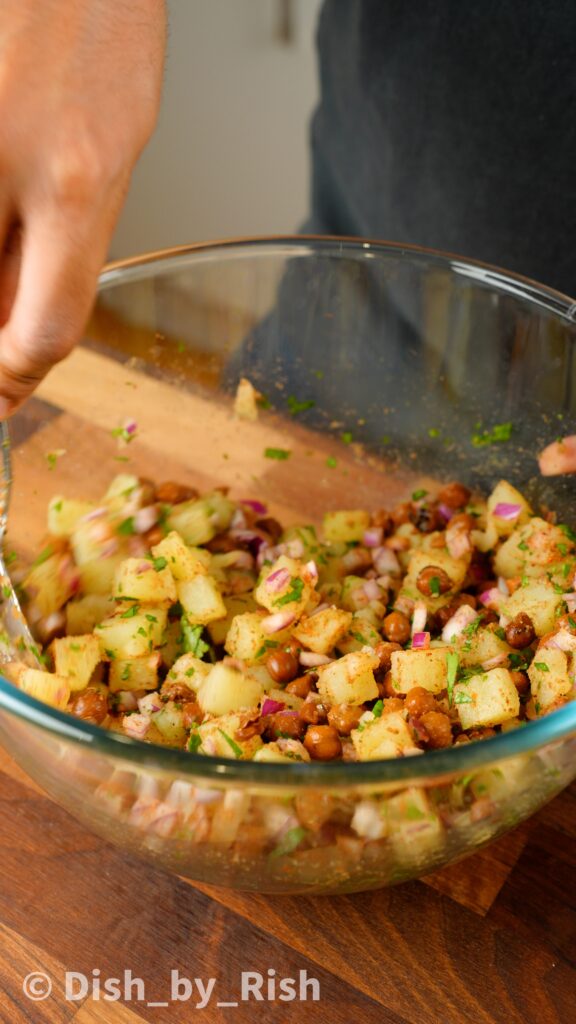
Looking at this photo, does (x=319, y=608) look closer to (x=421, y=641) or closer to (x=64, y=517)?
(x=421, y=641)

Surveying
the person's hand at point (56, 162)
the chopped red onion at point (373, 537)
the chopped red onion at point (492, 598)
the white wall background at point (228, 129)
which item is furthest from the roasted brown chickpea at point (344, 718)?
the white wall background at point (228, 129)

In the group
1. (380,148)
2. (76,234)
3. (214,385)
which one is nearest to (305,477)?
(214,385)

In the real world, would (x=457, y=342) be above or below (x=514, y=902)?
above

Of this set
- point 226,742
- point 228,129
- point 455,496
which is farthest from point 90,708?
point 228,129

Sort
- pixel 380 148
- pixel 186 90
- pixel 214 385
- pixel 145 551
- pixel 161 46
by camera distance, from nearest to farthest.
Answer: pixel 161 46
pixel 145 551
pixel 214 385
pixel 380 148
pixel 186 90

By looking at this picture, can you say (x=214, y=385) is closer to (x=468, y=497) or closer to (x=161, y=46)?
(x=468, y=497)

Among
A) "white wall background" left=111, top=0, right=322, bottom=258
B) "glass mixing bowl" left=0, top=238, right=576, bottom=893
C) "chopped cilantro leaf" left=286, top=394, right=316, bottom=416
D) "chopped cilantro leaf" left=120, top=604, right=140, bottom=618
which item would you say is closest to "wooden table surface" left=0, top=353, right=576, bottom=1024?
"chopped cilantro leaf" left=120, top=604, right=140, bottom=618

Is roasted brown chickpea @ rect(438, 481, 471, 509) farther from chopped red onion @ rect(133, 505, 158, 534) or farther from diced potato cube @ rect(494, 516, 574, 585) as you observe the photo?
chopped red onion @ rect(133, 505, 158, 534)
